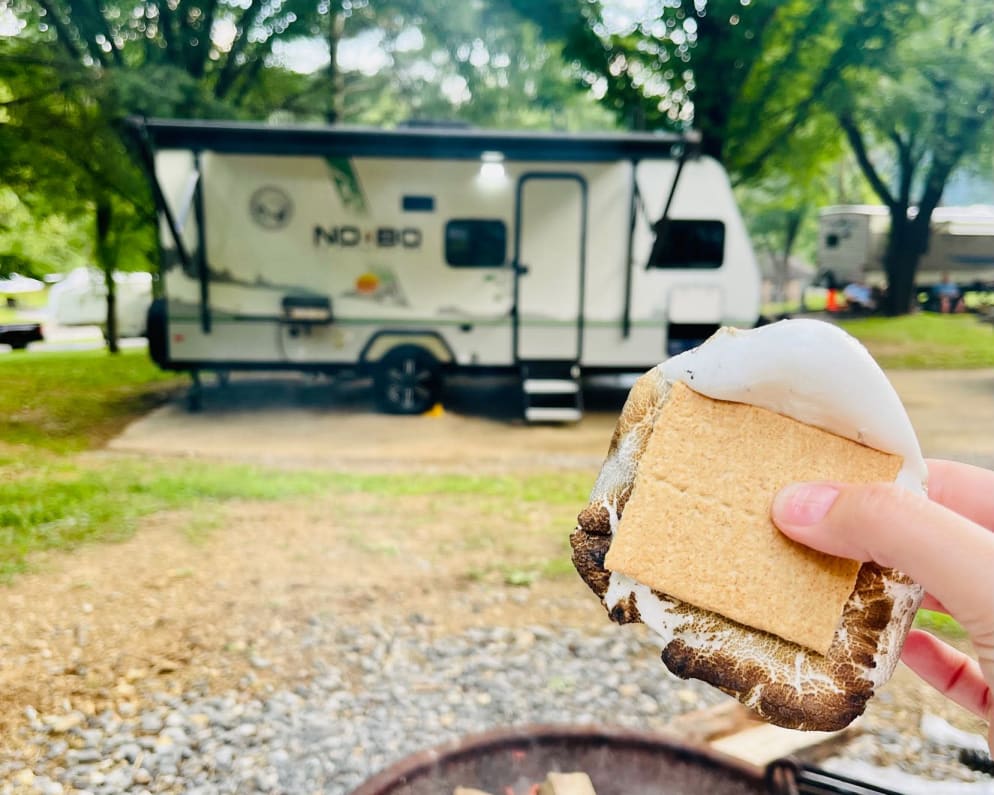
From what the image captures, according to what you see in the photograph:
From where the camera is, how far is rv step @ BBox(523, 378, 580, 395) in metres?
5.57

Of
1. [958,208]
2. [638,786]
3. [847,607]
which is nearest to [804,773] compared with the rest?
[638,786]

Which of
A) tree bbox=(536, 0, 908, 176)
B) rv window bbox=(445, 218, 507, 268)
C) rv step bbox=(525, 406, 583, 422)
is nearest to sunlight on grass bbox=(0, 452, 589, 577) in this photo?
rv step bbox=(525, 406, 583, 422)

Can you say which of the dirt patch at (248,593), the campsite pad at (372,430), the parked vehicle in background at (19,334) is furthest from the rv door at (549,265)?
the parked vehicle in background at (19,334)

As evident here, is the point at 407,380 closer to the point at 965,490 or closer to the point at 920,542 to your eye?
the point at 965,490

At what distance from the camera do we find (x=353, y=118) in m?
7.99

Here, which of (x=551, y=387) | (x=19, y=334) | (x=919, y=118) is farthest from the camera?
(x=551, y=387)

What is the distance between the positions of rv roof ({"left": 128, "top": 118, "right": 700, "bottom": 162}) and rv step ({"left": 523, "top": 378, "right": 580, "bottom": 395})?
1592 millimetres

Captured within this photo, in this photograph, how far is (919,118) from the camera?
4695 millimetres

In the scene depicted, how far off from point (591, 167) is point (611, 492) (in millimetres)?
5077

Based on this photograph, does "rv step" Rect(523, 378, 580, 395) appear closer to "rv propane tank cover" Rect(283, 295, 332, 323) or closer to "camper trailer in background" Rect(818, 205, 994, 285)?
"rv propane tank cover" Rect(283, 295, 332, 323)

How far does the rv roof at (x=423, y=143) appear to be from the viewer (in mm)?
5039

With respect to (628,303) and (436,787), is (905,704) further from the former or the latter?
(628,303)

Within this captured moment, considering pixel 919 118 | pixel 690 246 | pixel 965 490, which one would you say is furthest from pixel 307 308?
pixel 965 490

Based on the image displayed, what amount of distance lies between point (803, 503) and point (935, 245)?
12.5 feet
